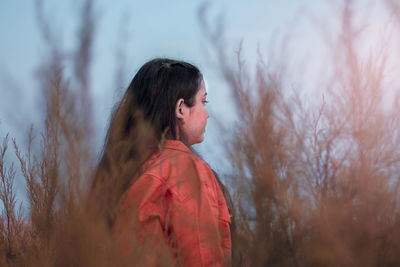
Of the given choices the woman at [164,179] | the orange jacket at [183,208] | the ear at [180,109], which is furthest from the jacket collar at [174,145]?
the ear at [180,109]

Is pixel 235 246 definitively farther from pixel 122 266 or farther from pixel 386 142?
pixel 386 142

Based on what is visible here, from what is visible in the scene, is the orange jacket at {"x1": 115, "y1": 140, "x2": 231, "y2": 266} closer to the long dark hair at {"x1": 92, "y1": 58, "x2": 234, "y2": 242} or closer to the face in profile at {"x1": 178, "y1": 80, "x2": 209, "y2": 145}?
the long dark hair at {"x1": 92, "y1": 58, "x2": 234, "y2": 242}

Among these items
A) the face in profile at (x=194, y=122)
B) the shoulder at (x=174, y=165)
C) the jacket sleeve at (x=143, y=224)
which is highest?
the face in profile at (x=194, y=122)

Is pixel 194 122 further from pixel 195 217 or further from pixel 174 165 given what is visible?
pixel 195 217

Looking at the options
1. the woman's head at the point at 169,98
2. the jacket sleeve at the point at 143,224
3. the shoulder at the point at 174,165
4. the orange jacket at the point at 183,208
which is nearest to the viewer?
the jacket sleeve at the point at 143,224

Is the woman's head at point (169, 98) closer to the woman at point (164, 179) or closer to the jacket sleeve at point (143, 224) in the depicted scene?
the woman at point (164, 179)

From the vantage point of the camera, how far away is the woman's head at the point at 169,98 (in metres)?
2.23

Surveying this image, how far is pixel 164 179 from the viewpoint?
1835 mm

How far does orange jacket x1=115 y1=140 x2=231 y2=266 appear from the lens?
5.43ft

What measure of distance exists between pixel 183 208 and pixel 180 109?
2.29ft

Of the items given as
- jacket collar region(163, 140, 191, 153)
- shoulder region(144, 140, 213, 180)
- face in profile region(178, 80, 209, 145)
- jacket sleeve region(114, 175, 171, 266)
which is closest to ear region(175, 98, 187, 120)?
face in profile region(178, 80, 209, 145)

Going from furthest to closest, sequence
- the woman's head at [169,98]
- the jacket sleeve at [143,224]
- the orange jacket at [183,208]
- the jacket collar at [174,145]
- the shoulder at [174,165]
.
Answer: the woman's head at [169,98], the jacket collar at [174,145], the shoulder at [174,165], the orange jacket at [183,208], the jacket sleeve at [143,224]

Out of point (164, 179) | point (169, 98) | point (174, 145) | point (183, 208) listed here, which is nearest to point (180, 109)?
point (169, 98)

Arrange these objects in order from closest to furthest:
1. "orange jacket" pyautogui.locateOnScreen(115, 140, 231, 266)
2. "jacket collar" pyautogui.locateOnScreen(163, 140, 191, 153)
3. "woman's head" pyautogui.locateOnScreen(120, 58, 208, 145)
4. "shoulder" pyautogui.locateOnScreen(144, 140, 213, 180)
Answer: "orange jacket" pyautogui.locateOnScreen(115, 140, 231, 266) < "shoulder" pyautogui.locateOnScreen(144, 140, 213, 180) < "jacket collar" pyautogui.locateOnScreen(163, 140, 191, 153) < "woman's head" pyautogui.locateOnScreen(120, 58, 208, 145)
